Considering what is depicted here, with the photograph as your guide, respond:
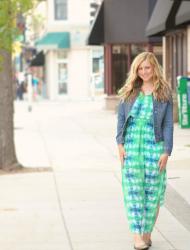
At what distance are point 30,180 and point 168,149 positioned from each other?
16.6ft

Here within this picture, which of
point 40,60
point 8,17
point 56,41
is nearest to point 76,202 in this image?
point 8,17

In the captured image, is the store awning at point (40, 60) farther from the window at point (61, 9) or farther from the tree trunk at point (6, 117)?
the tree trunk at point (6, 117)

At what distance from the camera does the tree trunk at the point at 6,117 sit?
12.4 m

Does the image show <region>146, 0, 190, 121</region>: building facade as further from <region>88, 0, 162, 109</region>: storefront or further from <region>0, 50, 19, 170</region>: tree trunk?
<region>0, 50, 19, 170</region>: tree trunk

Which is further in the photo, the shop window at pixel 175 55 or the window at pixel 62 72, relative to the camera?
the window at pixel 62 72

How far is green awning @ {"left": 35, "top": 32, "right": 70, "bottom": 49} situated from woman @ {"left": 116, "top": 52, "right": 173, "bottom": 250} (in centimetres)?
3906

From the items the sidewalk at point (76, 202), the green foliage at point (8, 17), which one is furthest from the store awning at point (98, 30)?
the green foliage at point (8, 17)

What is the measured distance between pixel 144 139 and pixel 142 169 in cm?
26

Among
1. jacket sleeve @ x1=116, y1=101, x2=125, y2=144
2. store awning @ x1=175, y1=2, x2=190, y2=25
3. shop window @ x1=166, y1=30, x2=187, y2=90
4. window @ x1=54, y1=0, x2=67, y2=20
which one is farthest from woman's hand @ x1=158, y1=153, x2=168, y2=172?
window @ x1=54, y1=0, x2=67, y2=20

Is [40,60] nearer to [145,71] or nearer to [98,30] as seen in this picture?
[98,30]

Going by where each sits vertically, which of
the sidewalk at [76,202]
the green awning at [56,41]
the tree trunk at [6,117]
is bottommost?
the sidewalk at [76,202]

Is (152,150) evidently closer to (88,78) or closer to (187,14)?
(187,14)

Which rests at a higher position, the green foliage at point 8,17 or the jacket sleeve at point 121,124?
the green foliage at point 8,17

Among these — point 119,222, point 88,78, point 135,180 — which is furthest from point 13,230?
point 88,78
